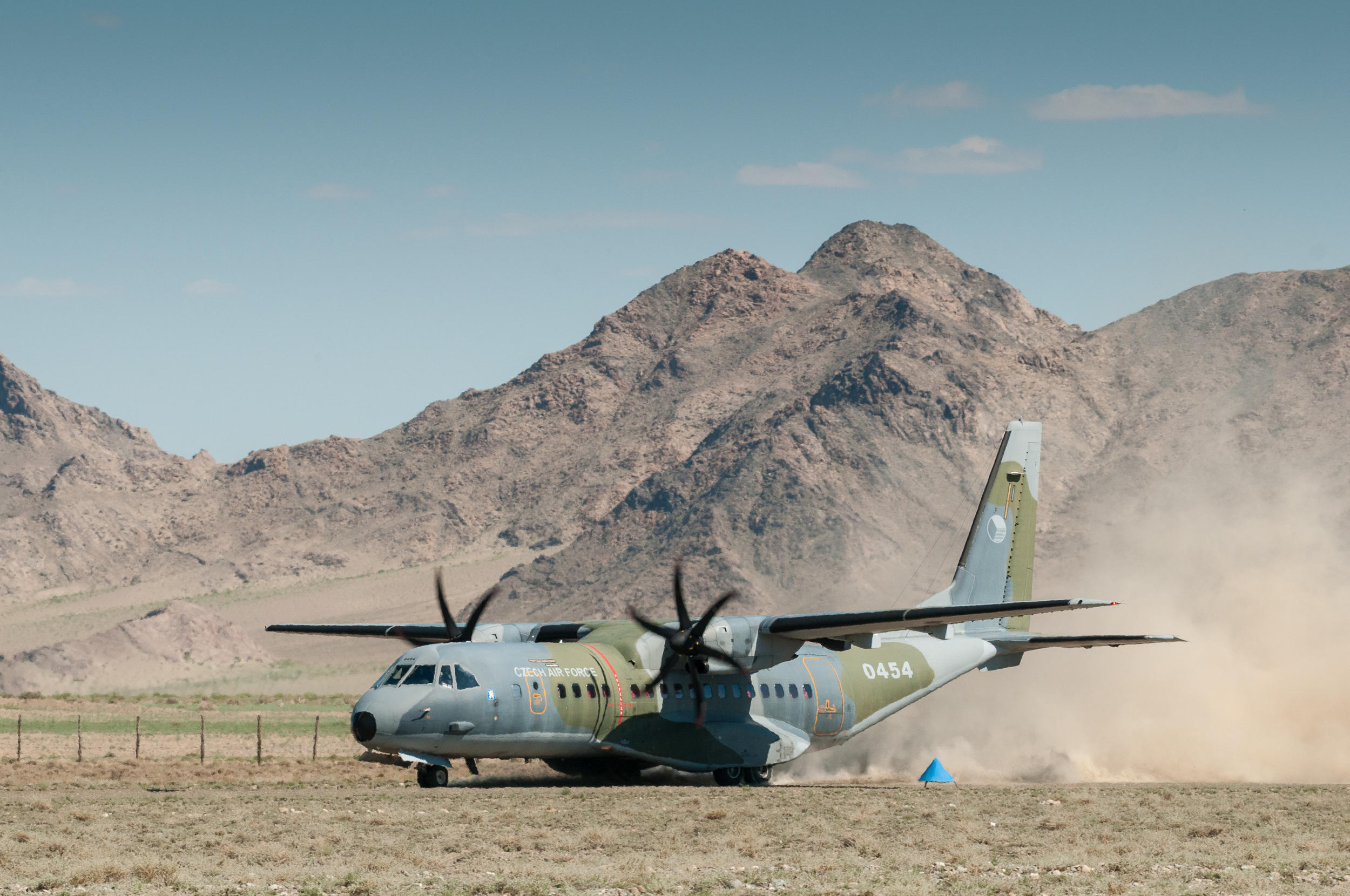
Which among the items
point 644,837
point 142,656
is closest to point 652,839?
point 644,837

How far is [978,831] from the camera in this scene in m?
25.2

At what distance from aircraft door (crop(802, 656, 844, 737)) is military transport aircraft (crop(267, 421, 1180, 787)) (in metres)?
0.04

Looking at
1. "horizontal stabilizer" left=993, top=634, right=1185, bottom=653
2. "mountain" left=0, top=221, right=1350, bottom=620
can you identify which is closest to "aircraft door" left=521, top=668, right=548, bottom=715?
"horizontal stabilizer" left=993, top=634, right=1185, bottom=653

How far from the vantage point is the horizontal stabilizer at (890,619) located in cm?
3033

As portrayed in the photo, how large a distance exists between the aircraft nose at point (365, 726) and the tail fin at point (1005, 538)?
1795cm

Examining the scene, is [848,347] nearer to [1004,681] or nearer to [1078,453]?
[1078,453]

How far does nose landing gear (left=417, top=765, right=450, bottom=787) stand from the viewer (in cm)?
3041

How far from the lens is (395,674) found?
99.0ft

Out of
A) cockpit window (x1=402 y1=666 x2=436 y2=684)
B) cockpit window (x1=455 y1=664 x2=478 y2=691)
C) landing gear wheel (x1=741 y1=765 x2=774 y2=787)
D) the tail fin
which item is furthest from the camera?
the tail fin

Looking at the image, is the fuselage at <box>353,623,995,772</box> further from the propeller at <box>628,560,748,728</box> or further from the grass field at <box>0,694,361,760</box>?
the grass field at <box>0,694,361,760</box>

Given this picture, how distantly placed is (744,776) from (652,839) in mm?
11258

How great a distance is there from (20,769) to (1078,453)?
14256cm

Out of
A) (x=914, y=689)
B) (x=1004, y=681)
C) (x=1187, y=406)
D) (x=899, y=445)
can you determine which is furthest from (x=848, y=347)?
(x=914, y=689)

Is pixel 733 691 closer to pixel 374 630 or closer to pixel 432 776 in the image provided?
pixel 432 776
